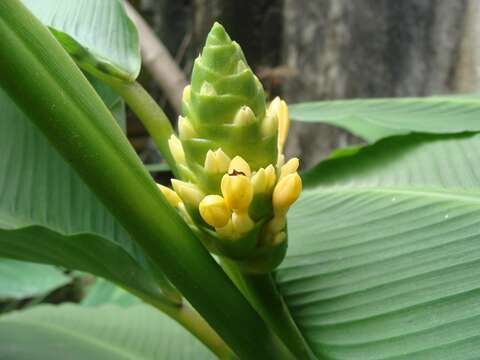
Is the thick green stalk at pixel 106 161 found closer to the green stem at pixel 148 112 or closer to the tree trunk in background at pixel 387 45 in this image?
the green stem at pixel 148 112

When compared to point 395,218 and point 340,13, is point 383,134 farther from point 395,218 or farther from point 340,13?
point 340,13

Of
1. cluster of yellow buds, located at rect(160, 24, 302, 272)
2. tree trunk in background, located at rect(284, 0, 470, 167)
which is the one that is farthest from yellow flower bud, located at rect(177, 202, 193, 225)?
tree trunk in background, located at rect(284, 0, 470, 167)

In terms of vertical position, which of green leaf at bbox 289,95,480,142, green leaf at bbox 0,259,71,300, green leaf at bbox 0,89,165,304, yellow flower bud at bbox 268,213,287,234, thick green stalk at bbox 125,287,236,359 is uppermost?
yellow flower bud at bbox 268,213,287,234

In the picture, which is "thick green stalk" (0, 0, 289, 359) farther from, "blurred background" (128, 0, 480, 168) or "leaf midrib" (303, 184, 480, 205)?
"blurred background" (128, 0, 480, 168)

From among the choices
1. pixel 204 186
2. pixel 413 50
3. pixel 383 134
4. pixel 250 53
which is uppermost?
pixel 204 186

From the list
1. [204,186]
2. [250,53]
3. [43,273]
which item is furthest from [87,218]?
[250,53]

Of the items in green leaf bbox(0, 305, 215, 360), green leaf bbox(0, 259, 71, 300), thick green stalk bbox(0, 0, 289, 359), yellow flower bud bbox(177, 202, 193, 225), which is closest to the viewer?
thick green stalk bbox(0, 0, 289, 359)
